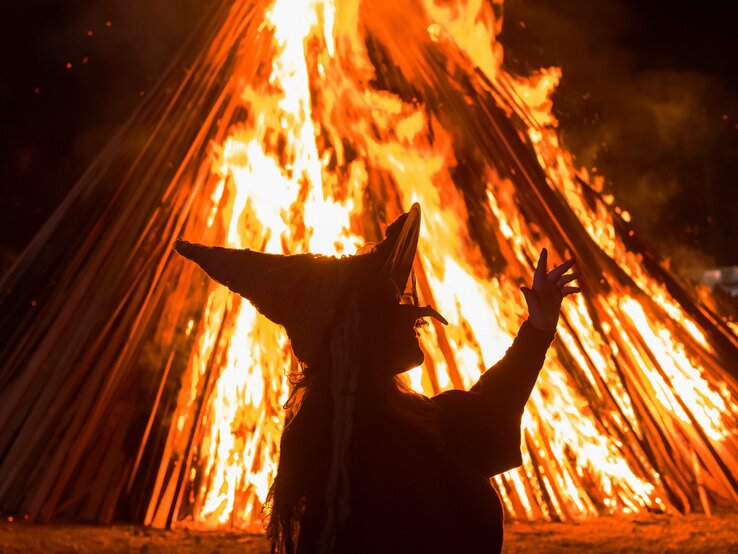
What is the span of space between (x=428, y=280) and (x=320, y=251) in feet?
2.09

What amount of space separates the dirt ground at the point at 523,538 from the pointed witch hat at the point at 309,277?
7.10ft

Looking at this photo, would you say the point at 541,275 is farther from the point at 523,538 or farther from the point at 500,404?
the point at 523,538

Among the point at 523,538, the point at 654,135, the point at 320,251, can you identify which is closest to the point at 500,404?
the point at 523,538

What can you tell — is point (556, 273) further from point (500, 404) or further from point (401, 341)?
point (401, 341)

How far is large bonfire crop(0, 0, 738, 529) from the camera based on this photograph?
378 cm

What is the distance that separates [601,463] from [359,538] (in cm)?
314

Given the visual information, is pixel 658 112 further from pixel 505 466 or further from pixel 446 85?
pixel 505 466

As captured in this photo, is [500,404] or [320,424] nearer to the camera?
[320,424]

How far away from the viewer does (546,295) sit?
161cm

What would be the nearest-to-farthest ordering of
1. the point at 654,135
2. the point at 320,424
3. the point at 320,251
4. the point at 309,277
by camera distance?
the point at 320,424 < the point at 309,277 < the point at 320,251 < the point at 654,135

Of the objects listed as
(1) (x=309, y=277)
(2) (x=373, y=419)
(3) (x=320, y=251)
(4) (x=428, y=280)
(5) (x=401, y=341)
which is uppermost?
(3) (x=320, y=251)

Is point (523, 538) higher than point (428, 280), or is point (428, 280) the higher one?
point (428, 280)

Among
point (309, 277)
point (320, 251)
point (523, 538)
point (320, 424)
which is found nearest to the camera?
point (320, 424)

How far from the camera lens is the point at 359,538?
1160 millimetres
